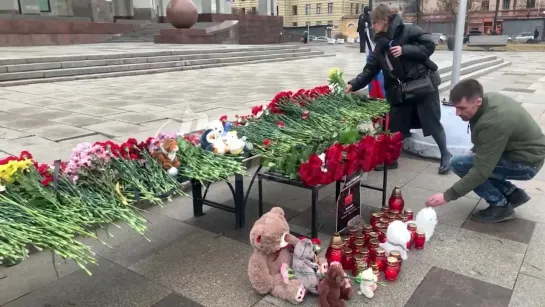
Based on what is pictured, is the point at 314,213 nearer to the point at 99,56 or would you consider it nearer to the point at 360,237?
the point at 360,237

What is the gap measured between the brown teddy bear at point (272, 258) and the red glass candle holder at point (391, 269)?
60 cm

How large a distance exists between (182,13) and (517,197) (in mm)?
21579

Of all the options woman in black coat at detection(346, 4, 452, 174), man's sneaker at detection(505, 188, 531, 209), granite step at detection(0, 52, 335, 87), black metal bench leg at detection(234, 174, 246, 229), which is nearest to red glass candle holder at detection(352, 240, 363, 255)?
black metal bench leg at detection(234, 174, 246, 229)

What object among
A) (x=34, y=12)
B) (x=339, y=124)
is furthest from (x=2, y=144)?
(x=34, y=12)

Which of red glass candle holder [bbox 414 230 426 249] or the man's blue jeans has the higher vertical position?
the man's blue jeans

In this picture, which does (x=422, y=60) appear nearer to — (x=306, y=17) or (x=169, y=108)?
(x=169, y=108)

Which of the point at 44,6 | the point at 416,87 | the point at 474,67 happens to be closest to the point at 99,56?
the point at 416,87

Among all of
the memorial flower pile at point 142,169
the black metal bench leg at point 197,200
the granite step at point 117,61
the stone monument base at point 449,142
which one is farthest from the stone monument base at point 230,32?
the black metal bench leg at point 197,200

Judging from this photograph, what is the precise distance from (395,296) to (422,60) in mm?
2756

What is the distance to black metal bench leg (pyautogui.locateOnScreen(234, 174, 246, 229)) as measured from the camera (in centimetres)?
353

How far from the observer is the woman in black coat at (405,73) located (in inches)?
177

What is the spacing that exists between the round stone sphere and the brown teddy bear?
71.7 ft

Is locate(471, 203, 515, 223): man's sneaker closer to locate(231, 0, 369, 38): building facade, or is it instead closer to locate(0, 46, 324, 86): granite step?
locate(0, 46, 324, 86): granite step

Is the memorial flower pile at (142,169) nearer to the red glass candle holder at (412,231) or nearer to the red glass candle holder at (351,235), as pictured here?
the red glass candle holder at (351,235)
